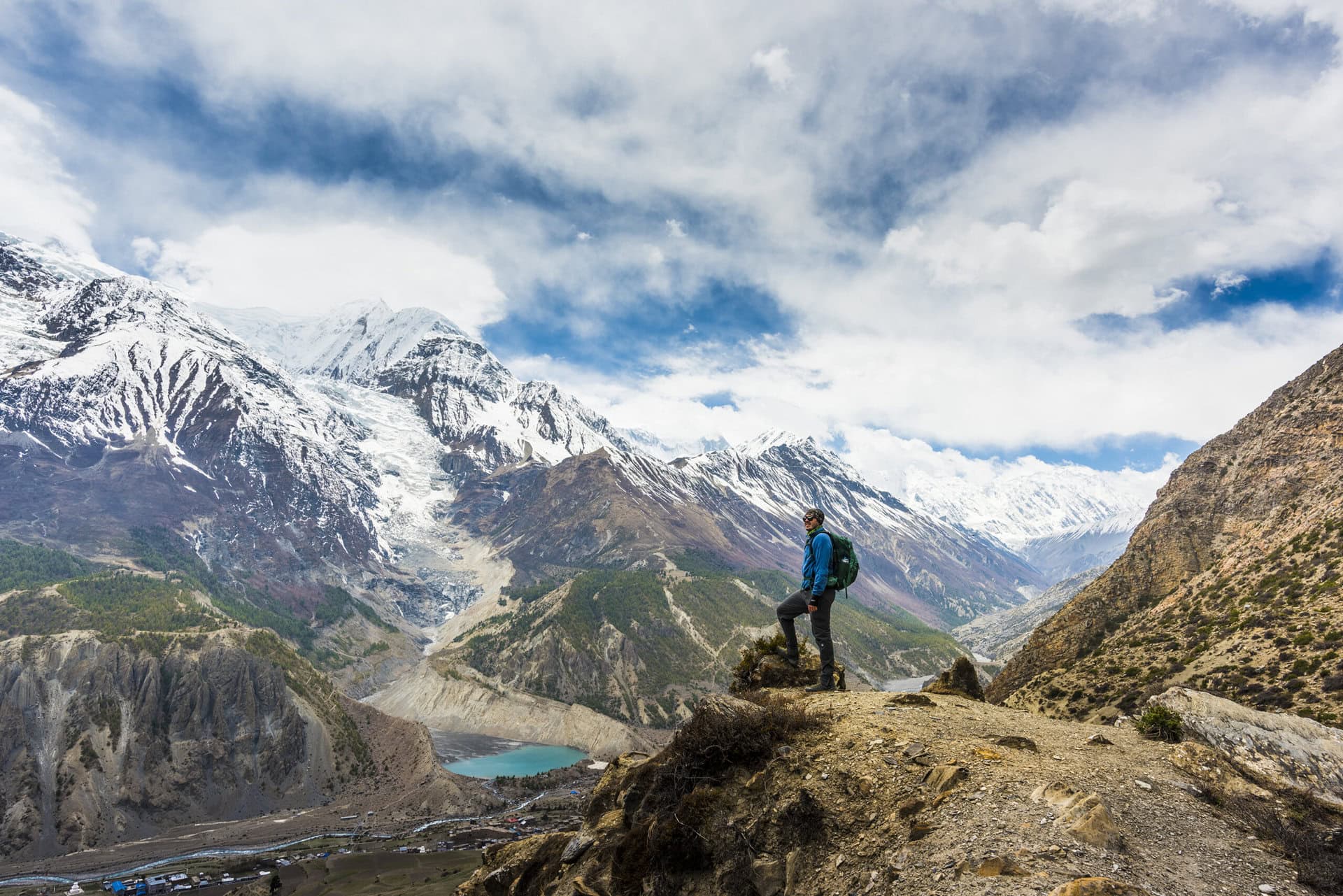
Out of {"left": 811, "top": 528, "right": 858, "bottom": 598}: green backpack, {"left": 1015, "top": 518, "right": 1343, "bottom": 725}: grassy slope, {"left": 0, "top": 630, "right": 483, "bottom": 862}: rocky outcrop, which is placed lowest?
{"left": 0, "top": 630, "right": 483, "bottom": 862}: rocky outcrop

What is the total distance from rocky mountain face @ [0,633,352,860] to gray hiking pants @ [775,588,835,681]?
171 meters

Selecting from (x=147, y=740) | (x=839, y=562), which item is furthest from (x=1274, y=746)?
(x=147, y=740)

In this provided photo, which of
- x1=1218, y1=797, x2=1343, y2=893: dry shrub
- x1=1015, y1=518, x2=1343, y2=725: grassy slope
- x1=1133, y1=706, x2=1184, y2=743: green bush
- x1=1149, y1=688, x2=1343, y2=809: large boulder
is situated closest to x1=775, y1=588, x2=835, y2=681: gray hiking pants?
x1=1133, y1=706, x2=1184, y2=743: green bush

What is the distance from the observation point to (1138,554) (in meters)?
54.0

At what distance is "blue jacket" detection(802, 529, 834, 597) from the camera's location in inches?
647

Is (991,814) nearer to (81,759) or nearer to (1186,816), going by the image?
(1186,816)

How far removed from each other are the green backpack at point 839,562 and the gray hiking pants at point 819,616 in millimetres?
334

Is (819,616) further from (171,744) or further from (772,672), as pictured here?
(171,744)

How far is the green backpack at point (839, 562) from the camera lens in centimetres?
1645

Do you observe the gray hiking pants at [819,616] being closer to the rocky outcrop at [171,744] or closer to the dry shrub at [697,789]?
the dry shrub at [697,789]

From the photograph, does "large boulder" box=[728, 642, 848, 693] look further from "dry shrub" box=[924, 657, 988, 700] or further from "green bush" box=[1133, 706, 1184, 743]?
"green bush" box=[1133, 706, 1184, 743]

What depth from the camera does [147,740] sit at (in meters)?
142

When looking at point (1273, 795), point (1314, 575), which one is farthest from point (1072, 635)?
point (1273, 795)

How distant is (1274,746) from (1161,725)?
230cm
